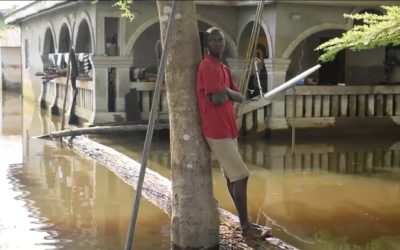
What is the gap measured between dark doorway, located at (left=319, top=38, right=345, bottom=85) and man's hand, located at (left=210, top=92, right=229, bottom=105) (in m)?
13.8

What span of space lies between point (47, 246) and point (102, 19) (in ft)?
33.6

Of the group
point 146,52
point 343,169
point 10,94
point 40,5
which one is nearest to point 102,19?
point 146,52

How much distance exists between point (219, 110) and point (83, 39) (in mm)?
15633

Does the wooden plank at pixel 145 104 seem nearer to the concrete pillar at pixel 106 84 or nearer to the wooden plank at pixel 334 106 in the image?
the concrete pillar at pixel 106 84

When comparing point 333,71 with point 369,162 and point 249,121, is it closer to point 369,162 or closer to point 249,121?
point 249,121

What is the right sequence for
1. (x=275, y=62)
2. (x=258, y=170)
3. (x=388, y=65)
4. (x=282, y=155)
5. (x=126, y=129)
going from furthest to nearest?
1. (x=388, y=65)
2. (x=275, y=62)
3. (x=126, y=129)
4. (x=282, y=155)
5. (x=258, y=170)

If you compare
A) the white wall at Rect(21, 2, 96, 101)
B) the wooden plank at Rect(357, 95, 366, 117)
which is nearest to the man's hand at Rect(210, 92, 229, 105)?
the white wall at Rect(21, 2, 96, 101)

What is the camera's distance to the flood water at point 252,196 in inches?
261

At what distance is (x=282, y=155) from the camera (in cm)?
1252

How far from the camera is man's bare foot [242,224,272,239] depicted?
5.52 m

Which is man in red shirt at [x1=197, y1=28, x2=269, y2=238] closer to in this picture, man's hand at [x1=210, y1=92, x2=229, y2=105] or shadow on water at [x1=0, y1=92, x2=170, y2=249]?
man's hand at [x1=210, y1=92, x2=229, y2=105]

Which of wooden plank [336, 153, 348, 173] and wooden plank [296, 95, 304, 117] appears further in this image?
wooden plank [296, 95, 304, 117]

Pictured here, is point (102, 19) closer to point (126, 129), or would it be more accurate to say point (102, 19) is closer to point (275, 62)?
point (126, 129)

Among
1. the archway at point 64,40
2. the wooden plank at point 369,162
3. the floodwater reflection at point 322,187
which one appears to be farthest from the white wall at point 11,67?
the wooden plank at point 369,162
